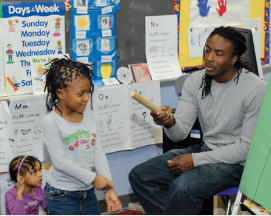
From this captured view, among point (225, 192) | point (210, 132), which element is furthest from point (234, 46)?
point (225, 192)

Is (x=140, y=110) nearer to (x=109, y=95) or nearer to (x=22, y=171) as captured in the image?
(x=109, y=95)

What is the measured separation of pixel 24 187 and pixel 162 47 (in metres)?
1.34

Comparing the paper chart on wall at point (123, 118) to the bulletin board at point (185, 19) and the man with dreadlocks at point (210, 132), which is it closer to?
the bulletin board at point (185, 19)

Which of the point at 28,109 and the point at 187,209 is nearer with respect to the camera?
the point at 187,209

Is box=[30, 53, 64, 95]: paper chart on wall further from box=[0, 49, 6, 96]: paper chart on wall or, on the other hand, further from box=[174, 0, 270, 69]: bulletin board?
box=[174, 0, 270, 69]: bulletin board

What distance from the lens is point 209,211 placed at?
2.38 m

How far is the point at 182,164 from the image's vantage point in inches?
73.9

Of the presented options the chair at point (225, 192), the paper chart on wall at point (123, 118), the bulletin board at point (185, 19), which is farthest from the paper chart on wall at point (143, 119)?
the bulletin board at point (185, 19)

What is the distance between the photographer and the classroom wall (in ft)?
8.80

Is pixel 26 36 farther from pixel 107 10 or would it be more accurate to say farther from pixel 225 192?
pixel 225 192

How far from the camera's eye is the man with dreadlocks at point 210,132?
1795mm

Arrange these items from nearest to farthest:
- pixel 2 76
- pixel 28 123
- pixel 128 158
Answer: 1. pixel 2 76
2. pixel 28 123
3. pixel 128 158

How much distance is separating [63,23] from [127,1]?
0.48 m

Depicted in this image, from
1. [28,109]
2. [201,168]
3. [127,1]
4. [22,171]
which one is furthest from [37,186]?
[127,1]
